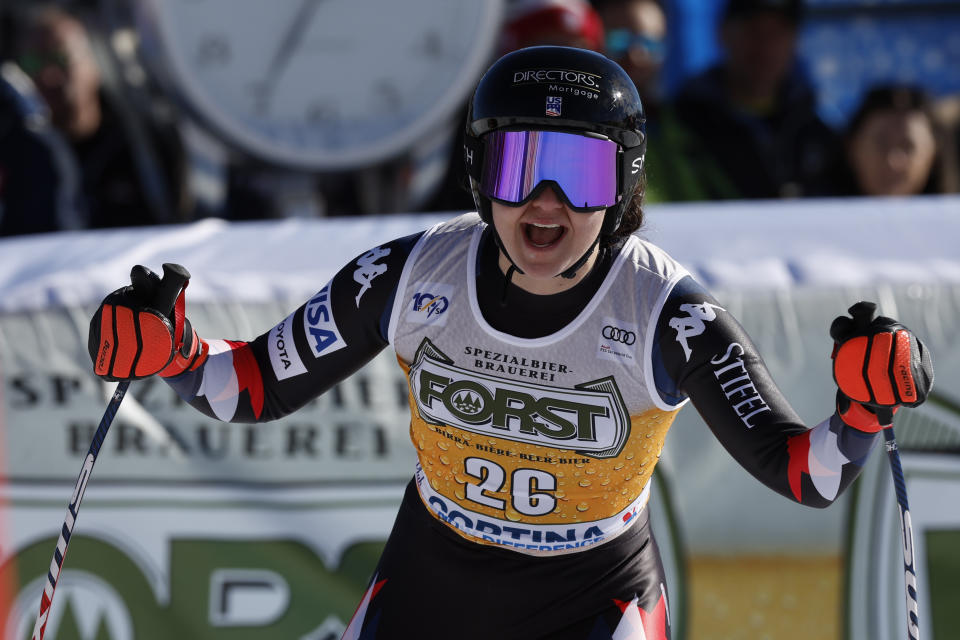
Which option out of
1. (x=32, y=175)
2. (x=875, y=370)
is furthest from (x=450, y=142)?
(x=875, y=370)

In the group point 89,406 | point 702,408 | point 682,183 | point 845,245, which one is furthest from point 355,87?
point 702,408

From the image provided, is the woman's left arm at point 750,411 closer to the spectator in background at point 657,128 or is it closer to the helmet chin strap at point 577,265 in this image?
the helmet chin strap at point 577,265

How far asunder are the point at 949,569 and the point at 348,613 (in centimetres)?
185

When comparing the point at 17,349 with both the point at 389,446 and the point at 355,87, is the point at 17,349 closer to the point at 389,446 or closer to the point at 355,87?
the point at 389,446

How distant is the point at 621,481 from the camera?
224cm

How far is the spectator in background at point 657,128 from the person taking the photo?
4.41 m

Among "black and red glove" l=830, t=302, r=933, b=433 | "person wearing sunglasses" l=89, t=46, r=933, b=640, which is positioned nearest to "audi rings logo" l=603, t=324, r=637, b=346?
"person wearing sunglasses" l=89, t=46, r=933, b=640

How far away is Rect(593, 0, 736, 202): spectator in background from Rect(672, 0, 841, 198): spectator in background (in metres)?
0.07

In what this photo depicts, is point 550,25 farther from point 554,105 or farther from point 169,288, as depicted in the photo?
point 169,288

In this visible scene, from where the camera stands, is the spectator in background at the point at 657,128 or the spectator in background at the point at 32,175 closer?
the spectator in background at the point at 32,175

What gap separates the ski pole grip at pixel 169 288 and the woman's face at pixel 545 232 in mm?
660

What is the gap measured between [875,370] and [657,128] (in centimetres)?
276

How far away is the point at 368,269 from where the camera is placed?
2.31 m

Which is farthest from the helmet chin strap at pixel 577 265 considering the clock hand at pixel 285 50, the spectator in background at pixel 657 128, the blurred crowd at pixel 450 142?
the clock hand at pixel 285 50
